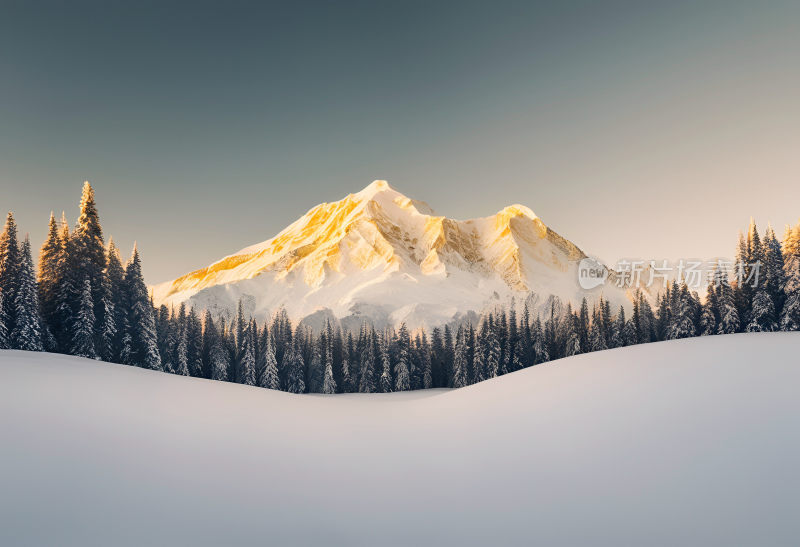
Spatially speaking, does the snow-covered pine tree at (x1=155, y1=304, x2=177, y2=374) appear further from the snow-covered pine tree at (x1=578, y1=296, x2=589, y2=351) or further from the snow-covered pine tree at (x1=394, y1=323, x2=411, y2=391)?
the snow-covered pine tree at (x1=578, y1=296, x2=589, y2=351)

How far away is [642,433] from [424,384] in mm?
51785

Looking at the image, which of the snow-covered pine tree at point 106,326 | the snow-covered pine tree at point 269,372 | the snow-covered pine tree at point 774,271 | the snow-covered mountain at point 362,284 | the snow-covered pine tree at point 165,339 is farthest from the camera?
the snow-covered mountain at point 362,284

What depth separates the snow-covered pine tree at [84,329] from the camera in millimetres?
25609

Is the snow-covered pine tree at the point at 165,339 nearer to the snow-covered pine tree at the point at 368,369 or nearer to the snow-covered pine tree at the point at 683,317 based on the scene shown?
the snow-covered pine tree at the point at 368,369

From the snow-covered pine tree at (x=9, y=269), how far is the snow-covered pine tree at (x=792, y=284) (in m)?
52.2

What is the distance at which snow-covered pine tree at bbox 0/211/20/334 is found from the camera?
23766 millimetres

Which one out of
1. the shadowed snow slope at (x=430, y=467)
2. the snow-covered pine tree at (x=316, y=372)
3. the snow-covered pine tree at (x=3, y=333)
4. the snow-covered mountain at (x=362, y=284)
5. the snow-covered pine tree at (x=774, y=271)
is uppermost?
the snow-covered mountain at (x=362, y=284)

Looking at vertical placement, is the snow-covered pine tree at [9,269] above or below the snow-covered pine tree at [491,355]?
above

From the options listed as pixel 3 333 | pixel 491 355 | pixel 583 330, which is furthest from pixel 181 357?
pixel 583 330

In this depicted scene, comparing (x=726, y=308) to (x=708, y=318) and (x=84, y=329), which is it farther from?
(x=84, y=329)

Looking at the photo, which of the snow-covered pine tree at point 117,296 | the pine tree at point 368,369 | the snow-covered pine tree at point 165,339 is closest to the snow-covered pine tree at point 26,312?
the snow-covered pine tree at point 117,296

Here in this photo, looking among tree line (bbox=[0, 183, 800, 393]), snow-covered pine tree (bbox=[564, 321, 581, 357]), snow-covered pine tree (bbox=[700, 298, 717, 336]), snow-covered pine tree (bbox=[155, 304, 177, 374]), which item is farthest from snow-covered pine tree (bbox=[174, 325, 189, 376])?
snow-covered pine tree (bbox=[700, 298, 717, 336])

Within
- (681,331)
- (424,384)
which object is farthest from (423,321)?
(681,331)

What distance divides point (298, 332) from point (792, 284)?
178 feet
